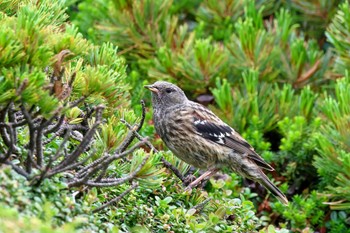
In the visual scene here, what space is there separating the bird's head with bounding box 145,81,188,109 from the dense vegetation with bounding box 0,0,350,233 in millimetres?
197

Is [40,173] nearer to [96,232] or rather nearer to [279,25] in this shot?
[96,232]

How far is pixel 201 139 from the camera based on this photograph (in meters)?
5.58

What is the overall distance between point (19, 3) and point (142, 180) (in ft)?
3.70

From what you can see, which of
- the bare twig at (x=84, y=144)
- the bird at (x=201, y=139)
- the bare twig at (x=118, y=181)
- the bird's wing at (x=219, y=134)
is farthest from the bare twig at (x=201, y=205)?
the bird's wing at (x=219, y=134)

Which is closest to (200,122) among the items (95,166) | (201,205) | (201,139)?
(201,139)

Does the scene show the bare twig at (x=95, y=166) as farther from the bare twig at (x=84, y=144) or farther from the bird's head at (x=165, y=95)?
the bird's head at (x=165, y=95)

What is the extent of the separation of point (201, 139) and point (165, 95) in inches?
18.8

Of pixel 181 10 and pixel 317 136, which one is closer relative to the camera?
pixel 317 136

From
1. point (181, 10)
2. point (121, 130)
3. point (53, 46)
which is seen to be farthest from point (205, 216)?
point (181, 10)

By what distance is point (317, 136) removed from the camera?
5.91 meters

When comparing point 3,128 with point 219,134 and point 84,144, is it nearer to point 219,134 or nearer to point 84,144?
point 84,144

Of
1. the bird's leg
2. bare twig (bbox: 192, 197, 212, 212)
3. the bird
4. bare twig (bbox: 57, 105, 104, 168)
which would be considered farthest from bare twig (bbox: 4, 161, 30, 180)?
the bird

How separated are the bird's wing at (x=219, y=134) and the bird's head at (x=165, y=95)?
0.20 meters

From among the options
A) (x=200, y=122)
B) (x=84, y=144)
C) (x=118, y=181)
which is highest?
(x=84, y=144)
